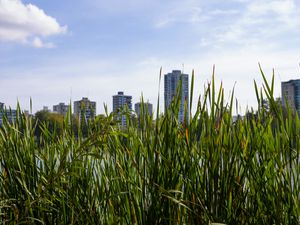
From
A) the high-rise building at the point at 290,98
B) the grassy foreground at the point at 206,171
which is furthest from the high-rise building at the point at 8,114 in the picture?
the high-rise building at the point at 290,98

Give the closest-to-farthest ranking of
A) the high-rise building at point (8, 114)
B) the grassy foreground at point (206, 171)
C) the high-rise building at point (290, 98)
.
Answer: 1. the grassy foreground at point (206, 171)
2. the high-rise building at point (290, 98)
3. the high-rise building at point (8, 114)

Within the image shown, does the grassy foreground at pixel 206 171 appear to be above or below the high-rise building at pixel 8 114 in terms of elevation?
below

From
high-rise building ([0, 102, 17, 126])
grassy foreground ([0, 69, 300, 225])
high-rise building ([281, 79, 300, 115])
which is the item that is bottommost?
grassy foreground ([0, 69, 300, 225])

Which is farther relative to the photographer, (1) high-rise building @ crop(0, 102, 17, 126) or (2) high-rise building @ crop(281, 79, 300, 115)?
(1) high-rise building @ crop(0, 102, 17, 126)

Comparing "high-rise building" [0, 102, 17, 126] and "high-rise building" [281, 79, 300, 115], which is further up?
"high-rise building" [281, 79, 300, 115]

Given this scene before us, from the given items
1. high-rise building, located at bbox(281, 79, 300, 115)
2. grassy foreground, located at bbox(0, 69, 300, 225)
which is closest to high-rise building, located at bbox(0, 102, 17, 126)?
grassy foreground, located at bbox(0, 69, 300, 225)

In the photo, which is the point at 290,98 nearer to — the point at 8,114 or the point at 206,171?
the point at 206,171

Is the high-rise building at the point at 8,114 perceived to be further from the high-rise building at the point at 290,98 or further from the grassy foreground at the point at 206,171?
the high-rise building at the point at 290,98

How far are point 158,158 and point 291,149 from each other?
19.2 inches

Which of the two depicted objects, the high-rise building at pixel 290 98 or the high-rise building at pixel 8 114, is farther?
the high-rise building at pixel 8 114

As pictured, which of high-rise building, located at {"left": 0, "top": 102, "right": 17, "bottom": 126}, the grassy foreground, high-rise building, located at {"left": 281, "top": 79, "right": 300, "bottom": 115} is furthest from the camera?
high-rise building, located at {"left": 0, "top": 102, "right": 17, "bottom": 126}

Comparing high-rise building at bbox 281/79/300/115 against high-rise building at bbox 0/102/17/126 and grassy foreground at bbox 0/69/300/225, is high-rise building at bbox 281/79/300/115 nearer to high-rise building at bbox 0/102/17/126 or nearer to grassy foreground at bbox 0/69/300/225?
grassy foreground at bbox 0/69/300/225

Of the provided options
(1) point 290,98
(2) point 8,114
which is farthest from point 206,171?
(2) point 8,114

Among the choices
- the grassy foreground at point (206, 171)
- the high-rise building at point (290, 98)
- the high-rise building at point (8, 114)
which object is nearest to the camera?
the grassy foreground at point (206, 171)
